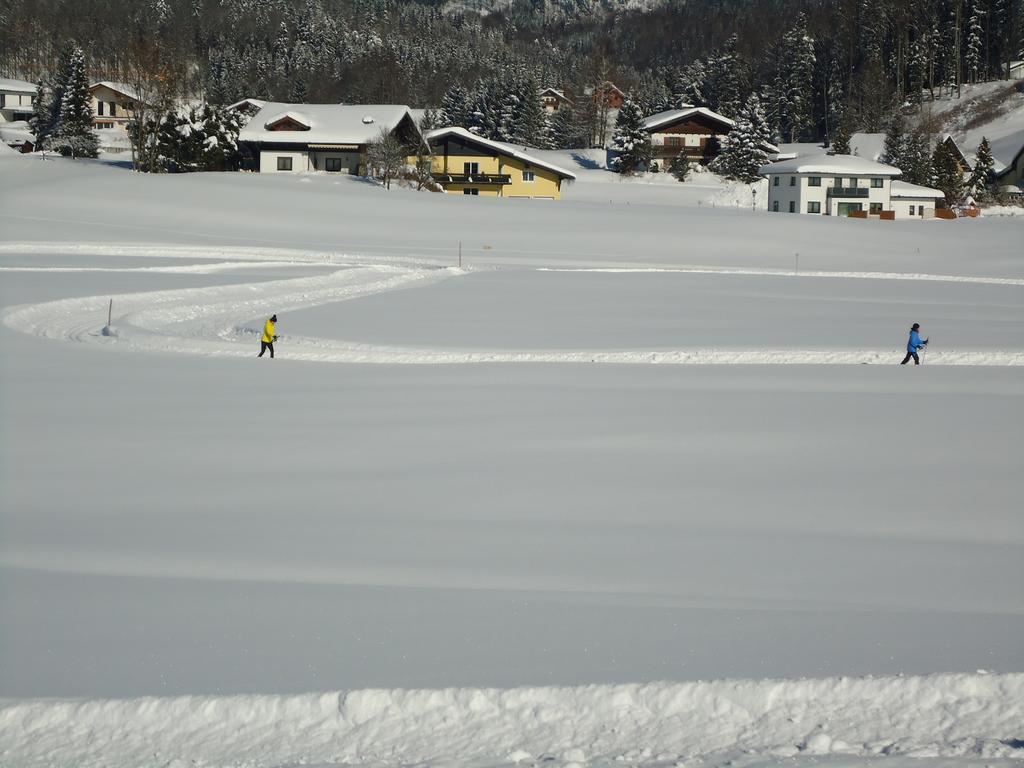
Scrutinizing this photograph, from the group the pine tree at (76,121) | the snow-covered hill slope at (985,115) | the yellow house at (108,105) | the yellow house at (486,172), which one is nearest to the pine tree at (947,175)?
the snow-covered hill slope at (985,115)

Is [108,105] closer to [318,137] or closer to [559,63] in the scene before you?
[318,137]

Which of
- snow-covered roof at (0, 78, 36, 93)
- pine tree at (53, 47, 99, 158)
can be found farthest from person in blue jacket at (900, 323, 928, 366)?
snow-covered roof at (0, 78, 36, 93)

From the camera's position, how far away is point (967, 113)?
10675 centimetres

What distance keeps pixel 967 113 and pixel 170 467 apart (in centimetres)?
11053

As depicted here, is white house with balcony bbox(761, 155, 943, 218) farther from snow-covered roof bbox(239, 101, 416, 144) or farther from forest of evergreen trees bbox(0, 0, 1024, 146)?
snow-covered roof bbox(239, 101, 416, 144)

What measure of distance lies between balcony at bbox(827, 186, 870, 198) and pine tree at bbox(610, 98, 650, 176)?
627 inches

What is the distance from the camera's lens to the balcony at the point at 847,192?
2896 inches

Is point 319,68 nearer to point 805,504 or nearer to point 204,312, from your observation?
point 204,312

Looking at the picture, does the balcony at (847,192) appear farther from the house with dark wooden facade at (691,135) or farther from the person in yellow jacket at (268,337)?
the person in yellow jacket at (268,337)

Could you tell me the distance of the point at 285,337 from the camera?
23.6m

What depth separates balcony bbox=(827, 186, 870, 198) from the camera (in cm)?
7356

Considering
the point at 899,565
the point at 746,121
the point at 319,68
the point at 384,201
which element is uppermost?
the point at 319,68

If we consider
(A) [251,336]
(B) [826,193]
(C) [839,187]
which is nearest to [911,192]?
(C) [839,187]

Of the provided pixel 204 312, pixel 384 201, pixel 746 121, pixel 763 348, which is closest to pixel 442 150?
pixel 384 201
